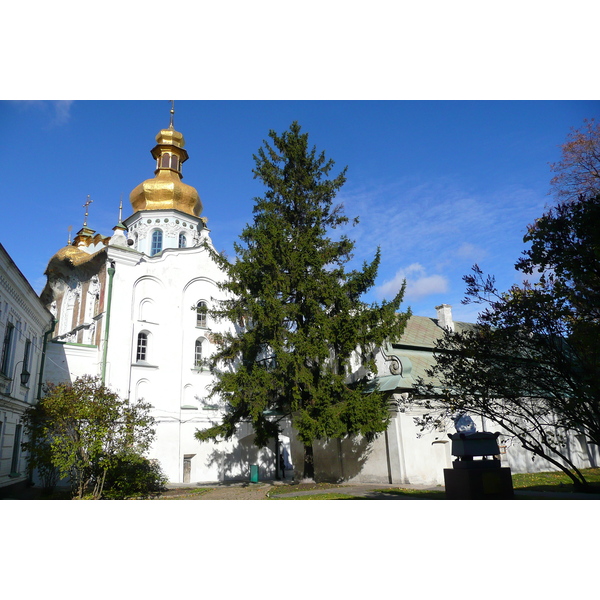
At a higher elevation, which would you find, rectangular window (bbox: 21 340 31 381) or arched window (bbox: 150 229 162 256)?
arched window (bbox: 150 229 162 256)

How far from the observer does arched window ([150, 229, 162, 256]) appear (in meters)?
29.9

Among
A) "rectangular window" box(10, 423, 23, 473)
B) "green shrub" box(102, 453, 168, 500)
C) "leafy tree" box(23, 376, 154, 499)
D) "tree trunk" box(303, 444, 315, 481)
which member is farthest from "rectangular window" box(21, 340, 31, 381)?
"tree trunk" box(303, 444, 315, 481)

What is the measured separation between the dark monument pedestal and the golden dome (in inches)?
1005

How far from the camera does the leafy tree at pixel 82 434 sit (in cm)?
1264

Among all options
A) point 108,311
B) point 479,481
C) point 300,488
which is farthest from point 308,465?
point 108,311

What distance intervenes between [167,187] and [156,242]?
3621 millimetres

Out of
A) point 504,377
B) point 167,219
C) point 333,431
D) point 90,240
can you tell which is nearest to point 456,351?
point 504,377

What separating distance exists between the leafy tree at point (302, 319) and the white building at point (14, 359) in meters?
6.15

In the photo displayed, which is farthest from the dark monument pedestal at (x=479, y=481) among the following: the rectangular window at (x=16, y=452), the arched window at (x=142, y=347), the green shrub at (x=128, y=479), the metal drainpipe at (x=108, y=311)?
the arched window at (x=142, y=347)

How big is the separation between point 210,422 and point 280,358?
1197 cm

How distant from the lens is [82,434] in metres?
12.8

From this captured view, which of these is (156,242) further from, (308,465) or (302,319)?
(308,465)

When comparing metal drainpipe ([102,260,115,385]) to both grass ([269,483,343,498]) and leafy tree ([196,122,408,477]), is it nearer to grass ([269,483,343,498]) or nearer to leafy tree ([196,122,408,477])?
leafy tree ([196,122,408,477])

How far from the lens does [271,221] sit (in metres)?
17.4
